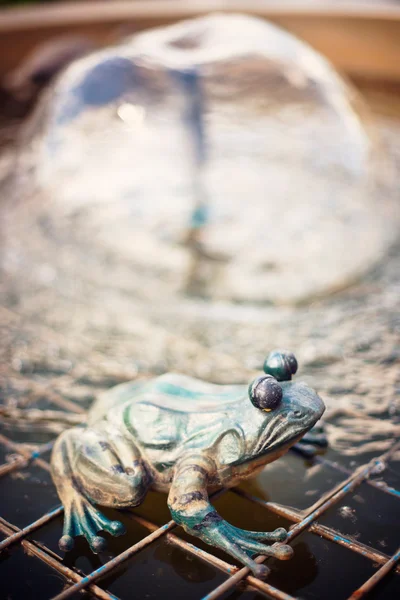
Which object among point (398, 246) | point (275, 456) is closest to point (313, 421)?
point (275, 456)

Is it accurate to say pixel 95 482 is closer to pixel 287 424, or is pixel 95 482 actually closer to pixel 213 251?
pixel 287 424

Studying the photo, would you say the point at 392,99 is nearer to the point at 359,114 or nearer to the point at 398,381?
the point at 359,114

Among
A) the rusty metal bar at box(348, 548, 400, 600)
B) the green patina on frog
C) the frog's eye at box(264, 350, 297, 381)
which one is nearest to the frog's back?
the green patina on frog

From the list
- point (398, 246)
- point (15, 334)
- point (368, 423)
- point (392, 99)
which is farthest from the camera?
point (392, 99)

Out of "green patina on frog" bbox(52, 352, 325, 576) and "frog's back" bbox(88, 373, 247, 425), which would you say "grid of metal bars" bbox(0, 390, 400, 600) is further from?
"frog's back" bbox(88, 373, 247, 425)

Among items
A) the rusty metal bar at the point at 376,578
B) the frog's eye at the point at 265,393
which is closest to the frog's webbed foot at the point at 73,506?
the frog's eye at the point at 265,393

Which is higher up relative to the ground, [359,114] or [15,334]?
[359,114]

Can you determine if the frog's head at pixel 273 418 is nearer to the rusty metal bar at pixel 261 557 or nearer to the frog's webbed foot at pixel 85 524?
the rusty metal bar at pixel 261 557
